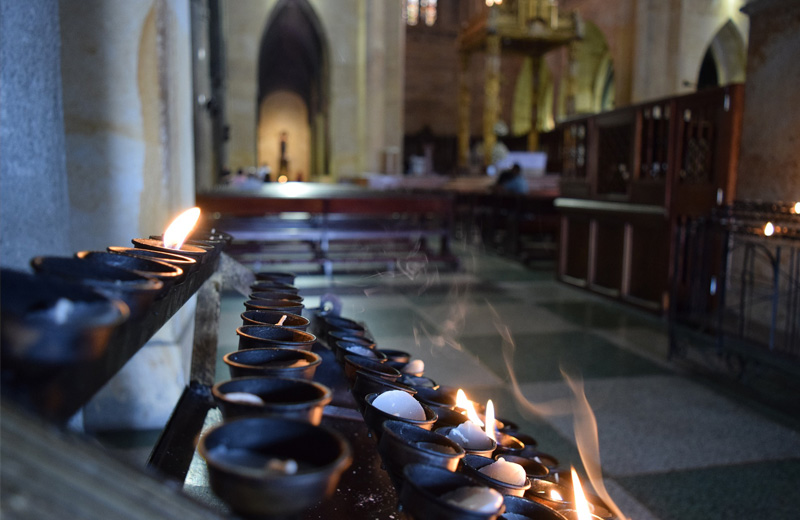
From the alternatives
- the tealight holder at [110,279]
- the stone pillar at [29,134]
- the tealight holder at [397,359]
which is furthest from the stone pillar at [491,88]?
the tealight holder at [110,279]

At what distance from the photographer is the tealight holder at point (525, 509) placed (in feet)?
3.56

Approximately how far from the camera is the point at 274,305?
1.46 meters

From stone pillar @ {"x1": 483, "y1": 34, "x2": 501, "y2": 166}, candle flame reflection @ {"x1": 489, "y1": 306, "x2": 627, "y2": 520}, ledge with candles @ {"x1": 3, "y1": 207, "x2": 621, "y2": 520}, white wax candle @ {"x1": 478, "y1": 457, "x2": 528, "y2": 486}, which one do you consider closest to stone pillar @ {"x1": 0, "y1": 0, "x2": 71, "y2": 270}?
ledge with candles @ {"x1": 3, "y1": 207, "x2": 621, "y2": 520}

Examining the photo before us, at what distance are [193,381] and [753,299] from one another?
407 cm

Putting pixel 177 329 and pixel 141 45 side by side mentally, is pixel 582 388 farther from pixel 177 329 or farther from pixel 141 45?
pixel 141 45

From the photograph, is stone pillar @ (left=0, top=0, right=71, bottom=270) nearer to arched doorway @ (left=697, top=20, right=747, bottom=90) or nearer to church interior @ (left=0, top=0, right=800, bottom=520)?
church interior @ (left=0, top=0, right=800, bottom=520)

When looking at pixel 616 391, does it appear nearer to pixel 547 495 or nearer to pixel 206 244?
pixel 547 495

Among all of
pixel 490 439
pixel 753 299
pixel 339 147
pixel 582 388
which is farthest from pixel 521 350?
pixel 339 147

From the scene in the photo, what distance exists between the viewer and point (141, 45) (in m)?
2.94

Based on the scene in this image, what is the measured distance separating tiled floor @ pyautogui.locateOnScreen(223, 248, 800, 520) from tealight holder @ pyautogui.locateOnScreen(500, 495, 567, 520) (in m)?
1.38

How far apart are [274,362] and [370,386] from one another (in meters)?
0.30

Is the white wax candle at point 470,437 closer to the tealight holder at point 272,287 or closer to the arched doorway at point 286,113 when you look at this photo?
the tealight holder at point 272,287

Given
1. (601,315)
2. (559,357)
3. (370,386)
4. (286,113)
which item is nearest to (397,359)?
(370,386)

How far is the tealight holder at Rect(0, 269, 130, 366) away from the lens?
1.83ft
